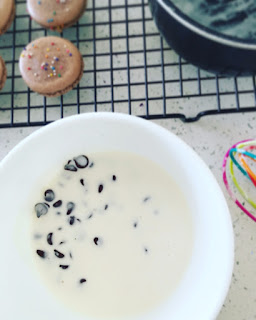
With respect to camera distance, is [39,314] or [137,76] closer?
[39,314]

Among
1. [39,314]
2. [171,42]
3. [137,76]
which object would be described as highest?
[171,42]

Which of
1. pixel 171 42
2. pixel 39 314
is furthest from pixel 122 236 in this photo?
pixel 171 42

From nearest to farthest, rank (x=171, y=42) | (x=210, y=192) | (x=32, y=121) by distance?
(x=210, y=192), (x=171, y=42), (x=32, y=121)

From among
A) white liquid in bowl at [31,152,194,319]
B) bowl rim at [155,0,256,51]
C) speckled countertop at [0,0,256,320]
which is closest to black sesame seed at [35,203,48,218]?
white liquid in bowl at [31,152,194,319]

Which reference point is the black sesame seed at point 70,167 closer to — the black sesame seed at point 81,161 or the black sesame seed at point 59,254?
the black sesame seed at point 81,161

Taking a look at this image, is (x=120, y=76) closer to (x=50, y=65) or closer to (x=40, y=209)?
(x=50, y=65)

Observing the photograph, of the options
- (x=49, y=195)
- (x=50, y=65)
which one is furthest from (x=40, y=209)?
(x=50, y=65)

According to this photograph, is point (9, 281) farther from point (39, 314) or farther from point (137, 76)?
point (137, 76)
